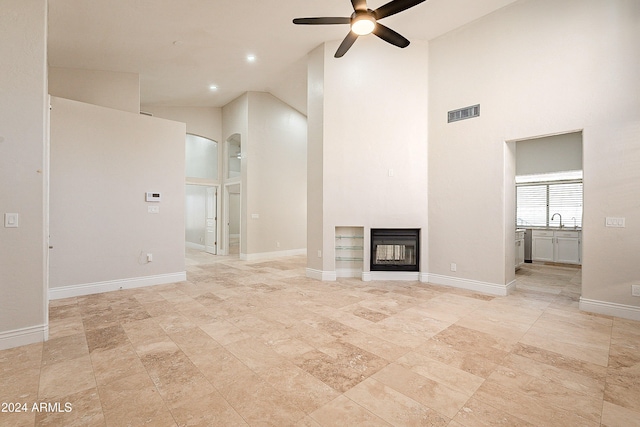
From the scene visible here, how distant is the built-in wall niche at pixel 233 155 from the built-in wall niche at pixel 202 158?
40 cm

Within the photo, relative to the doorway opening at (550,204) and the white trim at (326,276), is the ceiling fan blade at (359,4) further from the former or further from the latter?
the doorway opening at (550,204)

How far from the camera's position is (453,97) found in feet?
16.2

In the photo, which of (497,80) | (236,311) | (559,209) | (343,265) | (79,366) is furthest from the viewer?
(559,209)

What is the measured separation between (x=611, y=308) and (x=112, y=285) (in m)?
6.97

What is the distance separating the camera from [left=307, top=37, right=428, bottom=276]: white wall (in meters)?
5.28

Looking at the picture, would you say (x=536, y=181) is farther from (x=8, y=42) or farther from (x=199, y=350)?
(x=8, y=42)

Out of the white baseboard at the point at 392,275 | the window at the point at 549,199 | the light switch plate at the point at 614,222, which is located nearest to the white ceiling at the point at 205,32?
the light switch plate at the point at 614,222

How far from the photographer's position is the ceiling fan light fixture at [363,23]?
318cm

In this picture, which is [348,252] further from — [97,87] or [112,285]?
[97,87]

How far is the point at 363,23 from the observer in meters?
3.24

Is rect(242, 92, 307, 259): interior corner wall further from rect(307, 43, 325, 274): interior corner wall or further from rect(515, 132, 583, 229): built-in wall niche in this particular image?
rect(515, 132, 583, 229): built-in wall niche

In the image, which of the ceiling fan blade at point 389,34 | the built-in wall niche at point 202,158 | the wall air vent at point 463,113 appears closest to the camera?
the ceiling fan blade at point 389,34

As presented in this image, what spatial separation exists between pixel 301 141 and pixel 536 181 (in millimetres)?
6618

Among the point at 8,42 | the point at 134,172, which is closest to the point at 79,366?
the point at 8,42
